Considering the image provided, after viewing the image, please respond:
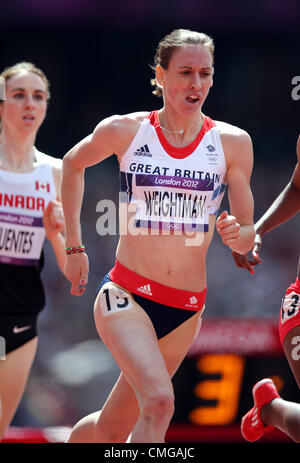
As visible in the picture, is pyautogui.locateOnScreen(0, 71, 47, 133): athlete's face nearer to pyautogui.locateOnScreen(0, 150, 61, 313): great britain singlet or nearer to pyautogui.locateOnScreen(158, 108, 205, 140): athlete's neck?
pyautogui.locateOnScreen(0, 150, 61, 313): great britain singlet

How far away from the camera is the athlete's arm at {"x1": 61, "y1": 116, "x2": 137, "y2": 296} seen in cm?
439

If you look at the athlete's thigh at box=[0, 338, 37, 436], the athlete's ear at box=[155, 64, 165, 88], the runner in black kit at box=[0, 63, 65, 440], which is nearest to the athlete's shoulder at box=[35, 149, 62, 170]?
the runner in black kit at box=[0, 63, 65, 440]

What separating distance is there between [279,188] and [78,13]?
4.45 metres

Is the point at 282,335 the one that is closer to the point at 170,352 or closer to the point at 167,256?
the point at 170,352

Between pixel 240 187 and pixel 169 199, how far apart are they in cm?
39

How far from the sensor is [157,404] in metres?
3.85

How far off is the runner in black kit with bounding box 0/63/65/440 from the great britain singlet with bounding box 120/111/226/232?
125 cm

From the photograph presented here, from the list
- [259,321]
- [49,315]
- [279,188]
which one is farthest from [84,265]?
[279,188]

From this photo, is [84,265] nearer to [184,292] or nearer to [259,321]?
[184,292]

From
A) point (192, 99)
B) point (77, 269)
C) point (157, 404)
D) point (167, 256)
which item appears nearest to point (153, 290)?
point (167, 256)

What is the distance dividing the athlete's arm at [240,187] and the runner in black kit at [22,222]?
5.02 ft

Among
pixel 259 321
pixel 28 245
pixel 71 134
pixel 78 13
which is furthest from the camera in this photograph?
pixel 71 134

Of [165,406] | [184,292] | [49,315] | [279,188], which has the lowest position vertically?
[49,315]
